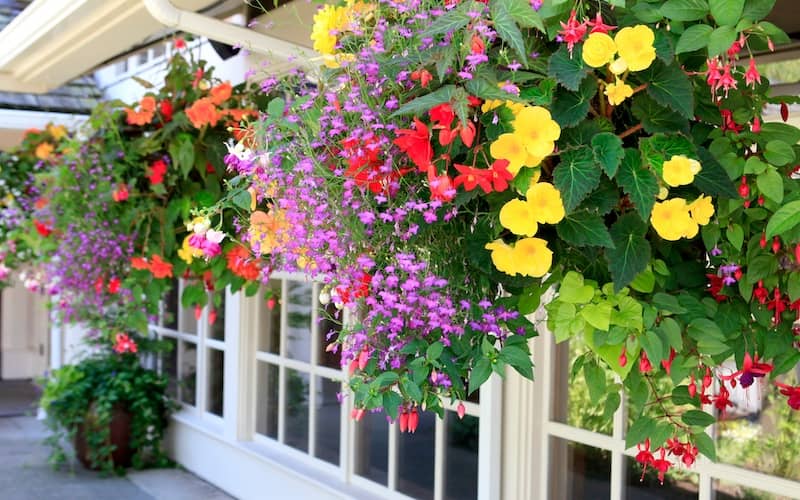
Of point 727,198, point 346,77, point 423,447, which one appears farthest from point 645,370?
point 423,447

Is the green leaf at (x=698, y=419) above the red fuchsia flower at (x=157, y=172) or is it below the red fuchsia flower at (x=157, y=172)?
below

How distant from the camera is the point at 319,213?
1.54 metres

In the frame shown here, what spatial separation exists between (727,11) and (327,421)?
366 centimetres

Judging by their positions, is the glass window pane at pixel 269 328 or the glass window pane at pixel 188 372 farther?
the glass window pane at pixel 188 372

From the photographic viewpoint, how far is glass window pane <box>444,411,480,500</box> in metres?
3.59

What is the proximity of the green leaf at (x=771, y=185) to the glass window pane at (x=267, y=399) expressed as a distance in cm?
404

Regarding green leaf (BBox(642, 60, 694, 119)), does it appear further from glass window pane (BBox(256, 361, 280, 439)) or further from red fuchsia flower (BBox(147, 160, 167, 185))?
glass window pane (BBox(256, 361, 280, 439))

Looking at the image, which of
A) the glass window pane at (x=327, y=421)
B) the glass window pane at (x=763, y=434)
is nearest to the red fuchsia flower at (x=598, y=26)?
the glass window pane at (x=763, y=434)

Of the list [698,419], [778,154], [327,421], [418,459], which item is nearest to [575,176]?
[778,154]

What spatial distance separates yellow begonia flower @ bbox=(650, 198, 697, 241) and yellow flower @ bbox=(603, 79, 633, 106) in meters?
0.16

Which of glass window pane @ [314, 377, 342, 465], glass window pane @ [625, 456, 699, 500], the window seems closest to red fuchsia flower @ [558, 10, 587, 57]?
the window

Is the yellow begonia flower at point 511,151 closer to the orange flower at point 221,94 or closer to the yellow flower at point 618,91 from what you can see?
the yellow flower at point 618,91

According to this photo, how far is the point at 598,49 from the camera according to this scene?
1225 mm

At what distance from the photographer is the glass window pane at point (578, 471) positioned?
3.03 meters
